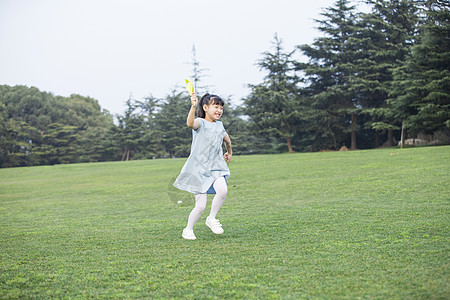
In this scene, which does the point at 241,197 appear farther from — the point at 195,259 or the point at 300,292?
the point at 300,292

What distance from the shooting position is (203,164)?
461 cm

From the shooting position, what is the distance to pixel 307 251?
12.2ft

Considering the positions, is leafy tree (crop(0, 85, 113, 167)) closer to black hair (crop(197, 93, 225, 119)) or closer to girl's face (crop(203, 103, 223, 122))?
black hair (crop(197, 93, 225, 119))

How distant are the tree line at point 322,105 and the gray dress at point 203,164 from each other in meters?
21.1

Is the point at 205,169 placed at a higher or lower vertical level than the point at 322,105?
lower

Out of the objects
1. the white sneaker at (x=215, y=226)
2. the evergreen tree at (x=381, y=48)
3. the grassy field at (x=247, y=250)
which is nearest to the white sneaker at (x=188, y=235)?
the grassy field at (x=247, y=250)

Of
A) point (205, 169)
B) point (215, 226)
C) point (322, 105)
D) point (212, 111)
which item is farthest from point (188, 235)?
point (322, 105)

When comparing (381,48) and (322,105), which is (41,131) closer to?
(322,105)

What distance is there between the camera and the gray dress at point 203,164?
4.57 meters

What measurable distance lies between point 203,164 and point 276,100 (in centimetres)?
3213

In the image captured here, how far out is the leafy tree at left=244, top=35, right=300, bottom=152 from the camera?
1425 inches

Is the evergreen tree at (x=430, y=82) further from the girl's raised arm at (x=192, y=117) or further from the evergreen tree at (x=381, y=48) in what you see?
the girl's raised arm at (x=192, y=117)

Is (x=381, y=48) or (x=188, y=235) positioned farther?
(x=381, y=48)

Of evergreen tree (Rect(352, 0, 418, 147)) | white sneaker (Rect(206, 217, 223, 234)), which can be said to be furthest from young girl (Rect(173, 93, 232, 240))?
evergreen tree (Rect(352, 0, 418, 147))
